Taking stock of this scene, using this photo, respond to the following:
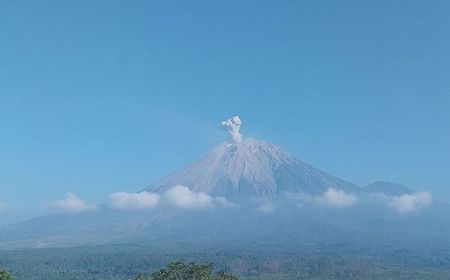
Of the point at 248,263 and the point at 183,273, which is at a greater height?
the point at 248,263

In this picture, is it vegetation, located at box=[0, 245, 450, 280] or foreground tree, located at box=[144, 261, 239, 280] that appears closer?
foreground tree, located at box=[144, 261, 239, 280]

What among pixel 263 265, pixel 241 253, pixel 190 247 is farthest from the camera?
pixel 190 247

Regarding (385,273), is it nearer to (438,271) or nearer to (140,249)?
(438,271)

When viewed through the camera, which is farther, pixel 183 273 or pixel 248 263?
pixel 248 263

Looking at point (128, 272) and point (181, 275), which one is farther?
point (128, 272)

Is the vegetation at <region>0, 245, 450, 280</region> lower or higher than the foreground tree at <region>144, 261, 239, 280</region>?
higher

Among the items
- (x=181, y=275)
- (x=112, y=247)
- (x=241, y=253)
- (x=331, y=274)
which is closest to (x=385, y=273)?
(x=331, y=274)

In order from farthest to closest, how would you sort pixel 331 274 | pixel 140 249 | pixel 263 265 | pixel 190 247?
pixel 190 247, pixel 140 249, pixel 263 265, pixel 331 274

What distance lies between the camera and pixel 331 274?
13088cm

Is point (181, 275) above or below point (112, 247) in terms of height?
below

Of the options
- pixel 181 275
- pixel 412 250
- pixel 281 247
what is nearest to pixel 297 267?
pixel 281 247

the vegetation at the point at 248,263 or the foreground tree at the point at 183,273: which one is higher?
the vegetation at the point at 248,263

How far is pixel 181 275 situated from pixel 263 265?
10233 cm

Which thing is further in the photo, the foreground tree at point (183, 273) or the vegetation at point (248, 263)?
the vegetation at point (248, 263)
